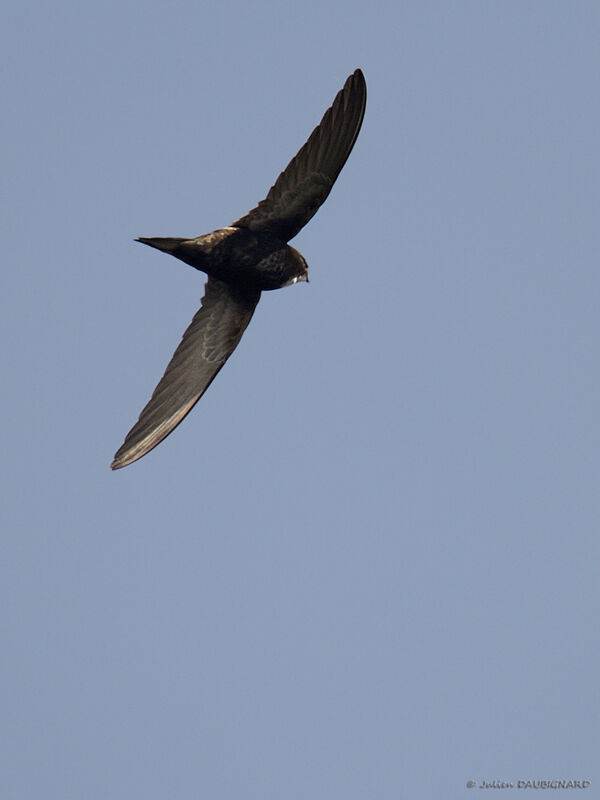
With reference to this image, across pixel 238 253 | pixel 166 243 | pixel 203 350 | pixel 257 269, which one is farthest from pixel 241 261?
pixel 203 350

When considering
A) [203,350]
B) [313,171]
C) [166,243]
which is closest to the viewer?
[313,171]

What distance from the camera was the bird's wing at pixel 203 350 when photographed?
57.1 ft

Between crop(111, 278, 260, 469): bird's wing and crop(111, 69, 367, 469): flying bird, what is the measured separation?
1cm

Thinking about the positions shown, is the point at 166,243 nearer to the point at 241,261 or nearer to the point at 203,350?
the point at 241,261

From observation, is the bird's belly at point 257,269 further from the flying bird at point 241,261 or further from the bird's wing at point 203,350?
the bird's wing at point 203,350

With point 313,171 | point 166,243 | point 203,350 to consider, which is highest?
point 313,171

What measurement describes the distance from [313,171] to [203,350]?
8.68ft

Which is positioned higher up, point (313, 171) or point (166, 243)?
point (313, 171)

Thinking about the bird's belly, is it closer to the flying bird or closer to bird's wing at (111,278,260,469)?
the flying bird

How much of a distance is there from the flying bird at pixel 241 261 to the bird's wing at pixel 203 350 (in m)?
0.01

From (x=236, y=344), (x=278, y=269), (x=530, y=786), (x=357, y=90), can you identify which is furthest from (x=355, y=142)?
(x=530, y=786)

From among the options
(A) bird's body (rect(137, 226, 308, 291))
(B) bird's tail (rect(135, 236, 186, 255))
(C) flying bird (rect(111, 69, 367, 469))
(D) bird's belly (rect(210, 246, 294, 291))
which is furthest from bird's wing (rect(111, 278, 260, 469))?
(B) bird's tail (rect(135, 236, 186, 255))

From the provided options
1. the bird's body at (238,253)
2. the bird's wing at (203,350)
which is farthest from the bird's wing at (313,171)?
the bird's wing at (203,350)

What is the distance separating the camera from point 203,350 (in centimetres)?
1777
